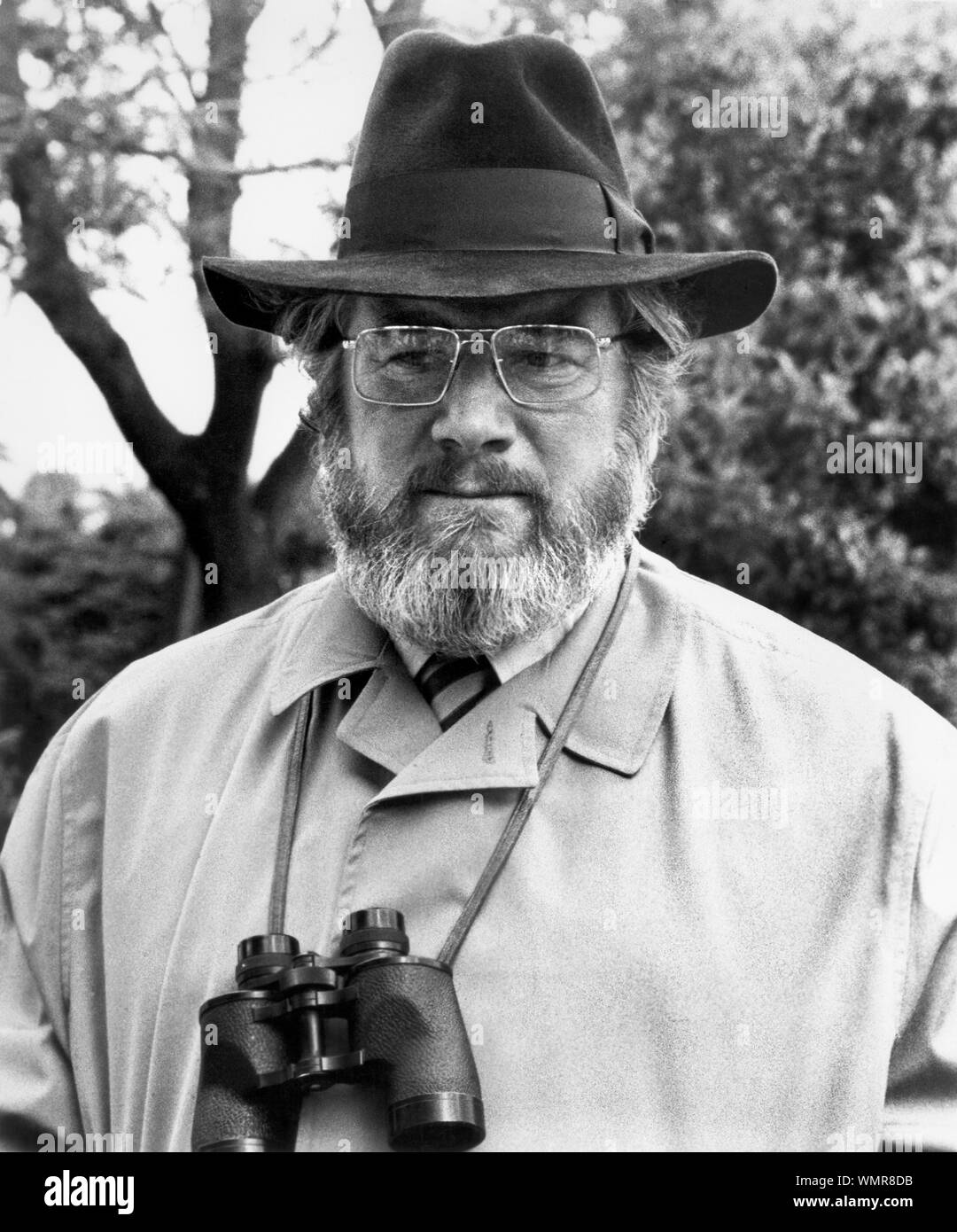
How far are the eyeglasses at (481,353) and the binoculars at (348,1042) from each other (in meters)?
0.76

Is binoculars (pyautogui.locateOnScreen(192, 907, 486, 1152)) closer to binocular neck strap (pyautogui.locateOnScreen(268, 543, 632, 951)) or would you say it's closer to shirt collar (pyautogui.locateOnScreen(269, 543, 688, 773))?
binocular neck strap (pyautogui.locateOnScreen(268, 543, 632, 951))

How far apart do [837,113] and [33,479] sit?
344 cm

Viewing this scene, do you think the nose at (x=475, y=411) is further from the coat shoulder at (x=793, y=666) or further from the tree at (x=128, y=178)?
the tree at (x=128, y=178)

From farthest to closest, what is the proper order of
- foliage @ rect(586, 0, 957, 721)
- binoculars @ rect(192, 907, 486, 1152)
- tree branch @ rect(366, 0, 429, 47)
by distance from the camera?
foliage @ rect(586, 0, 957, 721) < tree branch @ rect(366, 0, 429, 47) < binoculars @ rect(192, 907, 486, 1152)

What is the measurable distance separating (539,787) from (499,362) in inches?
23.7

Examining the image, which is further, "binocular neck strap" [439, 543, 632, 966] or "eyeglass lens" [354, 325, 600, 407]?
"eyeglass lens" [354, 325, 600, 407]

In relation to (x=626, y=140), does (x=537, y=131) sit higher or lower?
lower

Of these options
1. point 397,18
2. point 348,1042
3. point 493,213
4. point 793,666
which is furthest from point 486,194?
point 397,18

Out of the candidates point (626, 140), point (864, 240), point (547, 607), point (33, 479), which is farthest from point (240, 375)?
point (864, 240)

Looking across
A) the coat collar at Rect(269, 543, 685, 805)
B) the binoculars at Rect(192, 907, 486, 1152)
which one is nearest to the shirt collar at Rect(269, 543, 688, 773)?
the coat collar at Rect(269, 543, 685, 805)

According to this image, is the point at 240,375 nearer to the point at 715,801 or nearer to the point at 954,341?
the point at 715,801

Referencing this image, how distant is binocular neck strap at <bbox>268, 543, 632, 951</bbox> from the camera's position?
2.12m

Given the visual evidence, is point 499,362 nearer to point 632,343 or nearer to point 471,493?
point 471,493
